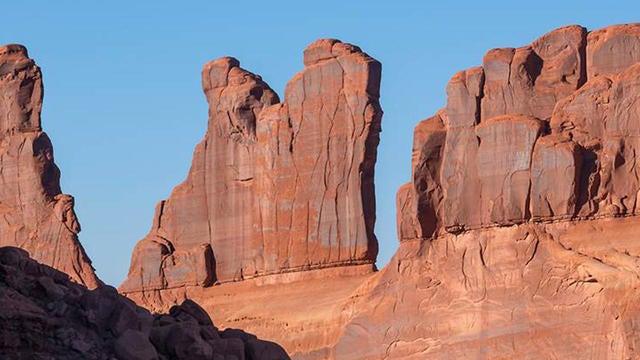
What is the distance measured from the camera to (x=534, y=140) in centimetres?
6719

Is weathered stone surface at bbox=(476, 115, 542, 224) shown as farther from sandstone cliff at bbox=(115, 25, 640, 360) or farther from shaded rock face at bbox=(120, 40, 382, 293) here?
shaded rock face at bbox=(120, 40, 382, 293)

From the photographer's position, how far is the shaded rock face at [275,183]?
72.9m

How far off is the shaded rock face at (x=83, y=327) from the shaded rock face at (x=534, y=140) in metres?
27.6

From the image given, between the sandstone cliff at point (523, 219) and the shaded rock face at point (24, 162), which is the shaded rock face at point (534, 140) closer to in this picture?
the sandstone cliff at point (523, 219)

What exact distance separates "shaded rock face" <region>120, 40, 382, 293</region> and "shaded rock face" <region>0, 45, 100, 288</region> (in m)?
3.09

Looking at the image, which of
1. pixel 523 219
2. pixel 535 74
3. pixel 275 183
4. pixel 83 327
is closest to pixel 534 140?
pixel 523 219

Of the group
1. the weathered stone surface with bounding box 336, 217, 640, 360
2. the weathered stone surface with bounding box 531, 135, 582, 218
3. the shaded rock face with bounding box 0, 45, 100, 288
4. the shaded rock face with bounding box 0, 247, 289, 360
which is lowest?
the shaded rock face with bounding box 0, 247, 289, 360

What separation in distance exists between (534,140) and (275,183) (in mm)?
10399

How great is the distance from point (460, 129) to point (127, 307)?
3153 cm

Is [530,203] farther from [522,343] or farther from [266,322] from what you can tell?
[266,322]

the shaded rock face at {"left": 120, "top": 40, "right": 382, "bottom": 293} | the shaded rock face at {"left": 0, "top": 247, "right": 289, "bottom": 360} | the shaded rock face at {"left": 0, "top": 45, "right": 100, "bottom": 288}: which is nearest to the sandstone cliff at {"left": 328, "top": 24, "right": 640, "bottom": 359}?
the shaded rock face at {"left": 120, "top": 40, "right": 382, "bottom": 293}

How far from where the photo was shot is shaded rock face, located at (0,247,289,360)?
36.2 m

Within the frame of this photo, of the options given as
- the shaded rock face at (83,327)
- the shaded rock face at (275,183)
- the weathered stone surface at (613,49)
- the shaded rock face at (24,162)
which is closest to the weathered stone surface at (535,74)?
the weathered stone surface at (613,49)

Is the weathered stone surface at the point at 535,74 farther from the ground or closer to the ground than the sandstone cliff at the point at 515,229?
farther from the ground
